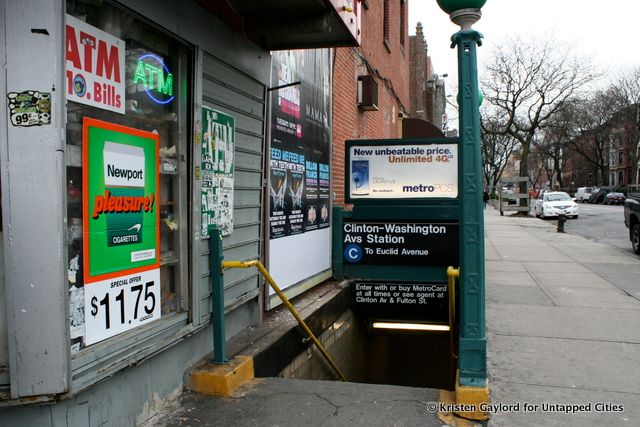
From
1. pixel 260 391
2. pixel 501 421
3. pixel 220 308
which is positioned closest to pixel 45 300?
pixel 220 308

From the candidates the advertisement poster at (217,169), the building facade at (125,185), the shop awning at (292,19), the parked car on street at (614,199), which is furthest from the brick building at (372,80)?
the parked car on street at (614,199)

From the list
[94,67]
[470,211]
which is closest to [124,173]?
[94,67]

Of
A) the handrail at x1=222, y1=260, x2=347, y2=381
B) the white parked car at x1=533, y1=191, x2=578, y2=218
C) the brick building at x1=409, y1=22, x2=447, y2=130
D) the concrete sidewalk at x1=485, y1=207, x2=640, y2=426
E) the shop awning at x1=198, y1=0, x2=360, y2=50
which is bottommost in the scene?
the concrete sidewalk at x1=485, y1=207, x2=640, y2=426

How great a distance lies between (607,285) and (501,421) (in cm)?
613

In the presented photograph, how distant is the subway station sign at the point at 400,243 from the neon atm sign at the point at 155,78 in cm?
446

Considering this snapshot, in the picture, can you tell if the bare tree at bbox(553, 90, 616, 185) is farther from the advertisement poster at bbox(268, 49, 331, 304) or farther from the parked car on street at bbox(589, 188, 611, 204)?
the advertisement poster at bbox(268, 49, 331, 304)

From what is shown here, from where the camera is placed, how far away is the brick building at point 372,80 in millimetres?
8336

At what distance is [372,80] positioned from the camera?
9.49 meters

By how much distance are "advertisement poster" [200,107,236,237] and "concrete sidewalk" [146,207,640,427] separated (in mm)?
1308

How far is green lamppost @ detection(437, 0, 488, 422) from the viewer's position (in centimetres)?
370

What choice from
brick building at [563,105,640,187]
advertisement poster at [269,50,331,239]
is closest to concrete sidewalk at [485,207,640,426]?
advertisement poster at [269,50,331,239]

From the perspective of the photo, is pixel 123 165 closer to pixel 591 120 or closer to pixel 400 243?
pixel 400 243

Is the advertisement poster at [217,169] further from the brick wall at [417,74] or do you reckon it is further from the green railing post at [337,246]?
the brick wall at [417,74]

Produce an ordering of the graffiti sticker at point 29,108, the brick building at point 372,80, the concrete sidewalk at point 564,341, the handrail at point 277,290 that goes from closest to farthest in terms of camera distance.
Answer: the graffiti sticker at point 29,108
the concrete sidewalk at point 564,341
the handrail at point 277,290
the brick building at point 372,80
